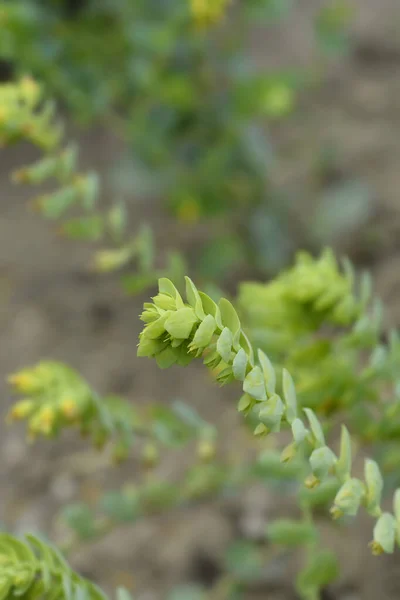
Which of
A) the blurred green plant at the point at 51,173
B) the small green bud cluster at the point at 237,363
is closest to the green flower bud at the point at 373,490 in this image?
the small green bud cluster at the point at 237,363

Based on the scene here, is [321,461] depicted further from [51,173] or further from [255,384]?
[51,173]

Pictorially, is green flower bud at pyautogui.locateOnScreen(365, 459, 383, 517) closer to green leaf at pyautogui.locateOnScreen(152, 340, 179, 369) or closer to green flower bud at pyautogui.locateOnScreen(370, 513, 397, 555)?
green flower bud at pyautogui.locateOnScreen(370, 513, 397, 555)

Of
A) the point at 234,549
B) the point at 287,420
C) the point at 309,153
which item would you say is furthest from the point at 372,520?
the point at 309,153

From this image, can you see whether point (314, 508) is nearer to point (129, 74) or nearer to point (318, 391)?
point (318, 391)

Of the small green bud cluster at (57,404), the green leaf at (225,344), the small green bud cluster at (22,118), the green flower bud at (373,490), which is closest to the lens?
the green leaf at (225,344)

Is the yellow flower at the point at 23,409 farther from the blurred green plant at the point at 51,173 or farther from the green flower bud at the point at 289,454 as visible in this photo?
the green flower bud at the point at 289,454

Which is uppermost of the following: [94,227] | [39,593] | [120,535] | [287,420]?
[94,227]
